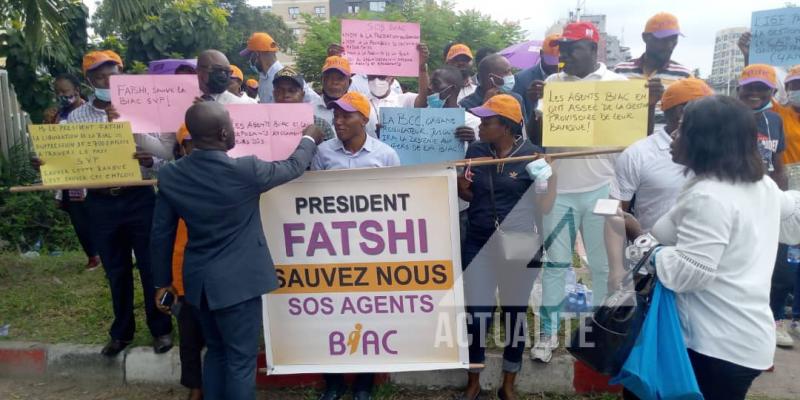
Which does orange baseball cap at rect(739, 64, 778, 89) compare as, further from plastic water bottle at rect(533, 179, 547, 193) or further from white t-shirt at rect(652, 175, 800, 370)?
white t-shirt at rect(652, 175, 800, 370)

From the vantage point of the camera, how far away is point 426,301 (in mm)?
3824

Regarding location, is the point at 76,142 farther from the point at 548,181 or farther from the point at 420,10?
the point at 420,10

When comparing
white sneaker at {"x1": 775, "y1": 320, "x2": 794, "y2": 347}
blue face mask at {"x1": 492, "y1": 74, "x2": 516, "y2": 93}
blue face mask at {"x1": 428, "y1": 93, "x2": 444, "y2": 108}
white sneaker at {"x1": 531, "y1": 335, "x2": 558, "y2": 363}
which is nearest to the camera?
white sneaker at {"x1": 531, "y1": 335, "x2": 558, "y2": 363}

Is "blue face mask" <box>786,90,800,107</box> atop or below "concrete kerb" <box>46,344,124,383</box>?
atop

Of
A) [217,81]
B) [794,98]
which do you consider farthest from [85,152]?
[794,98]

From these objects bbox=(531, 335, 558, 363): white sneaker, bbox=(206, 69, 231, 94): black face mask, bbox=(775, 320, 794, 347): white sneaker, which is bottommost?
bbox=(775, 320, 794, 347): white sneaker

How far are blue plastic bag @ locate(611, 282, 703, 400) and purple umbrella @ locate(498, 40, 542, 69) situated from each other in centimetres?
456

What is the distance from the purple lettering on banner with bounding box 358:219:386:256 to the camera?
3.78 m

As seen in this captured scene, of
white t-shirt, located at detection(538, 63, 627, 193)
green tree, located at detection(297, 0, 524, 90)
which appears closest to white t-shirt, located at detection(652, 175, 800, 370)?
white t-shirt, located at detection(538, 63, 627, 193)

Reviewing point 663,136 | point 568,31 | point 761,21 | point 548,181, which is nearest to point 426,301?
point 548,181

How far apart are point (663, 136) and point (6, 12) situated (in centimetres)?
572

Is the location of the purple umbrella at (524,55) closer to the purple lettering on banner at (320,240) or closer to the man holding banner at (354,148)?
the man holding banner at (354,148)

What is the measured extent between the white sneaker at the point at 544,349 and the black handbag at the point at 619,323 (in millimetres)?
1325

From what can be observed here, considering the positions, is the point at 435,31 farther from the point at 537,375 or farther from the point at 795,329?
the point at 537,375
